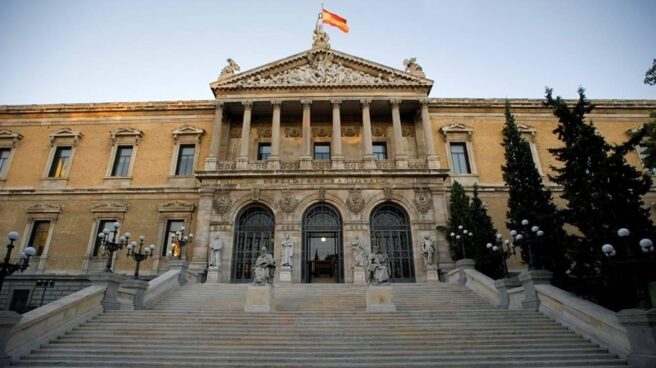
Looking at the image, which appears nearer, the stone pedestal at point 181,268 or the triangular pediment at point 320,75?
the stone pedestal at point 181,268

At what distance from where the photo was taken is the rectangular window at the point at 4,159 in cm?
2362

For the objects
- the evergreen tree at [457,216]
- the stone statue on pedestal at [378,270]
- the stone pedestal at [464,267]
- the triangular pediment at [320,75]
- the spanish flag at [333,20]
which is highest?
the spanish flag at [333,20]

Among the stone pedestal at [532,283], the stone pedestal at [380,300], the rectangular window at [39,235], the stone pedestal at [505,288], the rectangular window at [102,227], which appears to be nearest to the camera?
the stone pedestal at [532,283]

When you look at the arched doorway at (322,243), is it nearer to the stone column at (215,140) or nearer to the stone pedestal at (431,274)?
the stone pedestal at (431,274)

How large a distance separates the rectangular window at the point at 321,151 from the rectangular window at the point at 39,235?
1666 centimetres

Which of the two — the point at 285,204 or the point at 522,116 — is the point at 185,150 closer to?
the point at 285,204

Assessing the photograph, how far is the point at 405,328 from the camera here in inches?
385

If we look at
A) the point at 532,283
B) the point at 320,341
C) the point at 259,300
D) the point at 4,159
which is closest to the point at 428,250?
the point at 532,283

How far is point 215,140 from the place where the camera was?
857 inches

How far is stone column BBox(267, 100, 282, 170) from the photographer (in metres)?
20.8

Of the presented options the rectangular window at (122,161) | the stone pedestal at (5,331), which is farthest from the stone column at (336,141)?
the stone pedestal at (5,331)

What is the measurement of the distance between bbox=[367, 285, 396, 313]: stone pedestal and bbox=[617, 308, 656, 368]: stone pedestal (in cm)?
Result: 583

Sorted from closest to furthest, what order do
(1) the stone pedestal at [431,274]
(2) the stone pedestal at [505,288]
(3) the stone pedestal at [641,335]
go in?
(3) the stone pedestal at [641,335] → (2) the stone pedestal at [505,288] → (1) the stone pedestal at [431,274]

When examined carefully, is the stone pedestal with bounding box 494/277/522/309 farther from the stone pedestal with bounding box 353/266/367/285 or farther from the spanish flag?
the spanish flag
